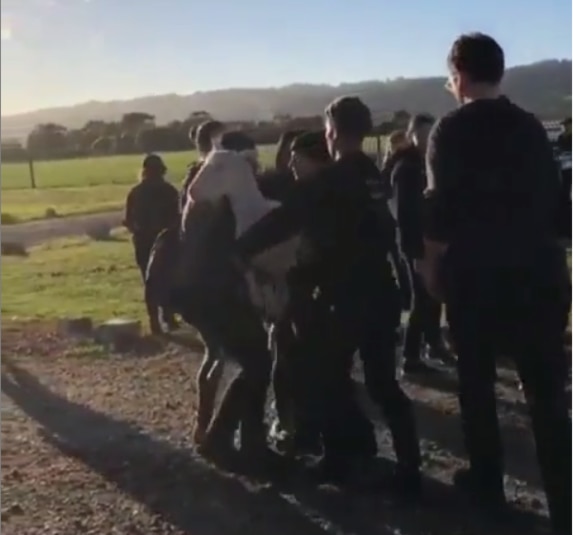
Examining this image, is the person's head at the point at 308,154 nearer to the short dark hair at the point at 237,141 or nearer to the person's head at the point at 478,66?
the short dark hair at the point at 237,141

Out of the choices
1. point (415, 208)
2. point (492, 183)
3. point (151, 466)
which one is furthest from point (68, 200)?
point (492, 183)

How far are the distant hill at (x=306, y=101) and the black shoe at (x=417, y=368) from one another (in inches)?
17.3

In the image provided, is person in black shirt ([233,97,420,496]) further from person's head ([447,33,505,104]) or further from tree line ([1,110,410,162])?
person's head ([447,33,505,104])

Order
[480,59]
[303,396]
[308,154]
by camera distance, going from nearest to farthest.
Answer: [480,59] < [308,154] < [303,396]

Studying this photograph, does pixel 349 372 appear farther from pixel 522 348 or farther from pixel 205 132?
pixel 205 132

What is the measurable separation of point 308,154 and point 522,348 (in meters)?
0.48

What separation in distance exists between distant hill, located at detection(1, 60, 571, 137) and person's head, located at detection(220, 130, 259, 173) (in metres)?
0.04

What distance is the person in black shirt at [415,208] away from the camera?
297 centimetres

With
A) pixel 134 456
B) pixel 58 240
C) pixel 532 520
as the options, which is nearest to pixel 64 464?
pixel 134 456

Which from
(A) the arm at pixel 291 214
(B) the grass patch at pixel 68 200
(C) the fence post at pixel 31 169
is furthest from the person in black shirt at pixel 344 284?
(C) the fence post at pixel 31 169

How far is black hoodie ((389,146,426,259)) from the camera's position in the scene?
296 cm

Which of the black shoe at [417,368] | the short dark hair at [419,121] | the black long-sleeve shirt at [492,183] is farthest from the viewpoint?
the black shoe at [417,368]

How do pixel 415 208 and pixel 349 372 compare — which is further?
pixel 349 372

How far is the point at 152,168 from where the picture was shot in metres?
2.98
